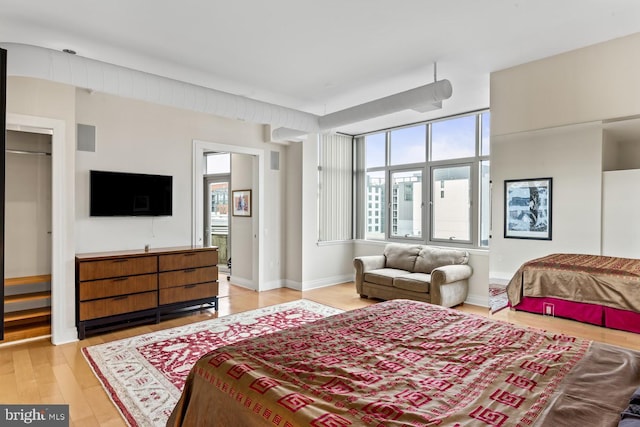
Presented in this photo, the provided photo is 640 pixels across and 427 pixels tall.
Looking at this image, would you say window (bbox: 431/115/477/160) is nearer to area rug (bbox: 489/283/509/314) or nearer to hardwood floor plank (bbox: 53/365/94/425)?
area rug (bbox: 489/283/509/314)

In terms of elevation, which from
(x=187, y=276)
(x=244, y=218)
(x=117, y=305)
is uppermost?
(x=244, y=218)

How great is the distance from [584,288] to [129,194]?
197 inches

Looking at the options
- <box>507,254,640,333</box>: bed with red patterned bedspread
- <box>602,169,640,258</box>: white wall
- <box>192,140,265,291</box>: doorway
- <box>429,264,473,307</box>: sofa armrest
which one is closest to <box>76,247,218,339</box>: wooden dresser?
<box>192,140,265,291</box>: doorway

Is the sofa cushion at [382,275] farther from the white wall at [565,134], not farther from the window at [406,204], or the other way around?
the white wall at [565,134]

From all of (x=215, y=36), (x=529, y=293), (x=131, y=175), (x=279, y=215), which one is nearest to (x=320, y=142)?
(x=279, y=215)

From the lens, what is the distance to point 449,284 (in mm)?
4906

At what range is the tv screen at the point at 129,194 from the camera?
441cm

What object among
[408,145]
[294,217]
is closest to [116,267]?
[294,217]

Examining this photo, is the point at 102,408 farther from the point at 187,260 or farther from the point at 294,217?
the point at 294,217

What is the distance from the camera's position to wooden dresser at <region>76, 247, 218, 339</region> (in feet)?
13.0

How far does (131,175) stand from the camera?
468cm

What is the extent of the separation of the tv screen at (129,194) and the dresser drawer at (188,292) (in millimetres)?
1066

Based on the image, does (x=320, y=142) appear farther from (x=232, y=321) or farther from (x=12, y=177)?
(x=12, y=177)

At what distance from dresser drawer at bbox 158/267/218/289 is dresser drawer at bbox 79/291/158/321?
0.18 meters
